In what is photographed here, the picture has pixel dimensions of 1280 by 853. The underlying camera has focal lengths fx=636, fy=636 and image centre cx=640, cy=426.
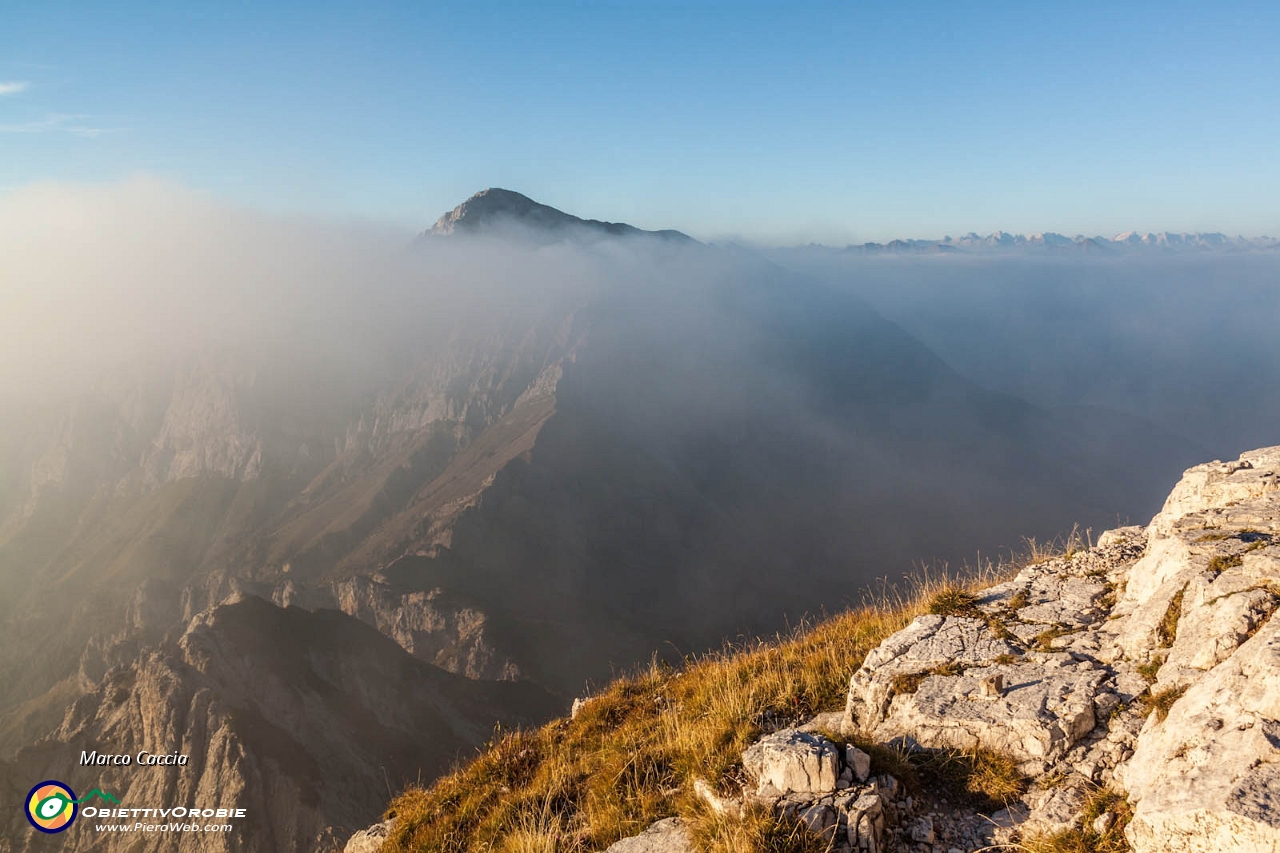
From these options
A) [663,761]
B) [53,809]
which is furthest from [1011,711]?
[53,809]

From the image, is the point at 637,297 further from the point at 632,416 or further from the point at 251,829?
the point at 251,829

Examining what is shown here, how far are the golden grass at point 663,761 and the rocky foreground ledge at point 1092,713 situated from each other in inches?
9.0

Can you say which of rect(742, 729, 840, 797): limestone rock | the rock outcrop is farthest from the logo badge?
the rock outcrop

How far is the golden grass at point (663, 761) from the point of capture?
5.77 meters

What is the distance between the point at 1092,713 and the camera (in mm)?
5742

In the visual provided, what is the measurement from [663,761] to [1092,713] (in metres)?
4.26

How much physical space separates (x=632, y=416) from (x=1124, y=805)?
132999 mm

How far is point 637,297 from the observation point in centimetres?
18462

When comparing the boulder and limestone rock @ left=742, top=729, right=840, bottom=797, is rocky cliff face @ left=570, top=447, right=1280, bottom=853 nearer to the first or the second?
limestone rock @ left=742, top=729, right=840, bottom=797

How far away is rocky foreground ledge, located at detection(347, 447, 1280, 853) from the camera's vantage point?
14.2 ft

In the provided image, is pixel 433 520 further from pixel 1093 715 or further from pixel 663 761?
pixel 1093 715

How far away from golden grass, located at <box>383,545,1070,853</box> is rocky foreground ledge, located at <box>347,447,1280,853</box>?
228mm

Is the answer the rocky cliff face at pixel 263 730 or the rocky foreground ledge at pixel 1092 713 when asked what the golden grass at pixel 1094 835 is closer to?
the rocky foreground ledge at pixel 1092 713

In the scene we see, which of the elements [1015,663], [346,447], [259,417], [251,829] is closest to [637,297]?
[346,447]
